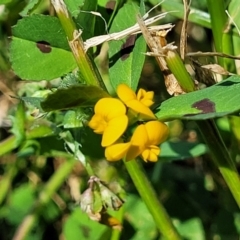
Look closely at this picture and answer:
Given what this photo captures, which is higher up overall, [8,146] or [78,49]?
[78,49]

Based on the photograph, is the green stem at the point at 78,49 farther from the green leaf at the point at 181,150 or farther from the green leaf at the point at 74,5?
the green leaf at the point at 181,150

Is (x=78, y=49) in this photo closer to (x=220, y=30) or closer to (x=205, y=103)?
(x=205, y=103)

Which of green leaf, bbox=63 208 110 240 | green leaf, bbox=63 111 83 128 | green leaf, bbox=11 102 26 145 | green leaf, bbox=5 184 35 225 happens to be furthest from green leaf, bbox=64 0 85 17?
green leaf, bbox=5 184 35 225

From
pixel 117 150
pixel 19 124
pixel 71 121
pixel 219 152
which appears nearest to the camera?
pixel 117 150

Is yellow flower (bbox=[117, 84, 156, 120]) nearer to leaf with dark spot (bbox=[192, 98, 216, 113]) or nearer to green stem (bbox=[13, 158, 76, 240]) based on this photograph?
leaf with dark spot (bbox=[192, 98, 216, 113])

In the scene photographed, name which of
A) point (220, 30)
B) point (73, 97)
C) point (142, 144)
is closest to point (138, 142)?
point (142, 144)

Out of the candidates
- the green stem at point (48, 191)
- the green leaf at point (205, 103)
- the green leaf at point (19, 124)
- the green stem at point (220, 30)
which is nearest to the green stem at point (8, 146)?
the green leaf at point (19, 124)
